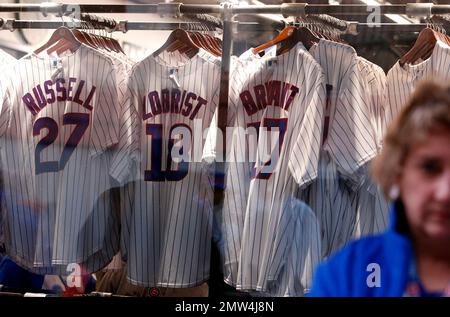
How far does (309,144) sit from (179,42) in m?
0.38

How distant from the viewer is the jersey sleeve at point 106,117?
79.1 inches

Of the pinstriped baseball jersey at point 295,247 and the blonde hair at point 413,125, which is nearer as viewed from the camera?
the blonde hair at point 413,125

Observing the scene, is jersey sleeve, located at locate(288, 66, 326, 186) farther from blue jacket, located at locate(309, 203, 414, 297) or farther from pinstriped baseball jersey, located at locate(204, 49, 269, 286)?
blue jacket, located at locate(309, 203, 414, 297)

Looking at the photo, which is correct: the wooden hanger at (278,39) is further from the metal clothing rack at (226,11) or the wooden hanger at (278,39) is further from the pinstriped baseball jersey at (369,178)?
the pinstriped baseball jersey at (369,178)

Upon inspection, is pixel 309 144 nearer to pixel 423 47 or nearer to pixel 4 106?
pixel 423 47

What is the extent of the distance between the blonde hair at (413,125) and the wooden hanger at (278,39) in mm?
367

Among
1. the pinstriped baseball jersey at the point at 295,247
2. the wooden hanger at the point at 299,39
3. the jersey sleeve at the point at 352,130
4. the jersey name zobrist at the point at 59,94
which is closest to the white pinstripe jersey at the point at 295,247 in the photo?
the pinstriped baseball jersey at the point at 295,247

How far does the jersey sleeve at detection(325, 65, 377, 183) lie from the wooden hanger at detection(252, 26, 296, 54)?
17 cm

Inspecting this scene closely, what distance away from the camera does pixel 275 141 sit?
1944mm

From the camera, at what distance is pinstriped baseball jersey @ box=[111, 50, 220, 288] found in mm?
1985

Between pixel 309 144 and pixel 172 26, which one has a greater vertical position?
pixel 172 26

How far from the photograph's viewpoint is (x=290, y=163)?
1.94 m

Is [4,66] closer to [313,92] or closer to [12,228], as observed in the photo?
[12,228]

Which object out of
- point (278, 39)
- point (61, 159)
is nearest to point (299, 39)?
point (278, 39)
